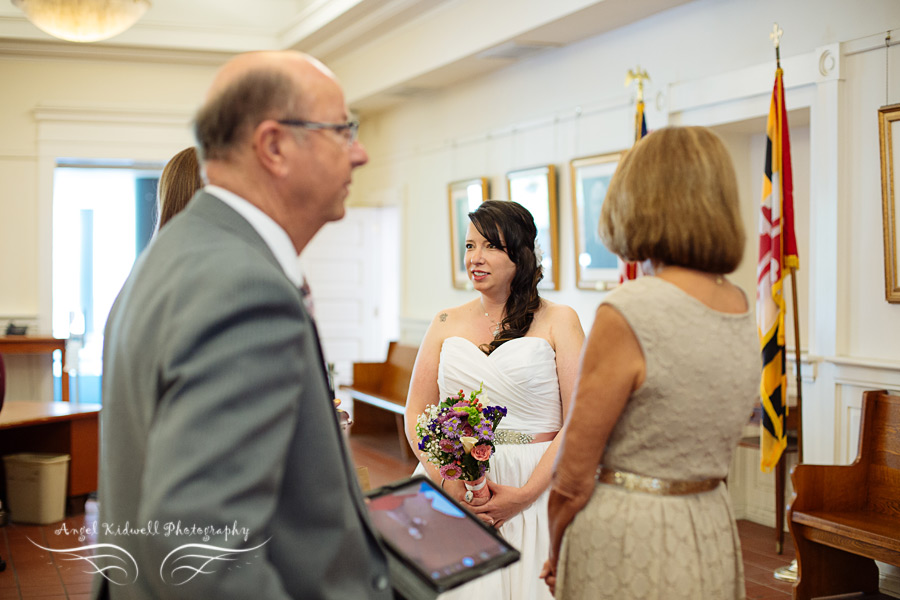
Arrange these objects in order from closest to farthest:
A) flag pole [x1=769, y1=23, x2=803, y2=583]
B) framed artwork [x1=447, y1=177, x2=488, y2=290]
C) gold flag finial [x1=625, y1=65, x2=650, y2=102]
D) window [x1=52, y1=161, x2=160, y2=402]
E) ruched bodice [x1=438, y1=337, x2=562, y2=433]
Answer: ruched bodice [x1=438, y1=337, x2=562, y2=433]
flag pole [x1=769, y1=23, x2=803, y2=583]
gold flag finial [x1=625, y1=65, x2=650, y2=102]
framed artwork [x1=447, y1=177, x2=488, y2=290]
window [x1=52, y1=161, x2=160, y2=402]

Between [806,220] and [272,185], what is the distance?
521cm

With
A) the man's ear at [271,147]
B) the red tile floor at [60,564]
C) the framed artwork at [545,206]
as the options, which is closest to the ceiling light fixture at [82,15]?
the framed artwork at [545,206]

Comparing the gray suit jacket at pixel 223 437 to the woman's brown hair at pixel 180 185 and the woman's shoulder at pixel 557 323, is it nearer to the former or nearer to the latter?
the woman's brown hair at pixel 180 185

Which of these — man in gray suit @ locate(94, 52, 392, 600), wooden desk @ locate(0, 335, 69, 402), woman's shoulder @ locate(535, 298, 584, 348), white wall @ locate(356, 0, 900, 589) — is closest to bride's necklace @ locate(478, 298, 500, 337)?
woman's shoulder @ locate(535, 298, 584, 348)

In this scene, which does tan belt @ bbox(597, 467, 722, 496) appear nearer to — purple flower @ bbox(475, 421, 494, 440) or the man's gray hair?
purple flower @ bbox(475, 421, 494, 440)

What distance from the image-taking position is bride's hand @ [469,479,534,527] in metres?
2.80

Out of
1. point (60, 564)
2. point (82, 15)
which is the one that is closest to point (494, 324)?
point (60, 564)

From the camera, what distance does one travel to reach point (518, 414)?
301 cm

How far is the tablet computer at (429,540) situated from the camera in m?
1.33

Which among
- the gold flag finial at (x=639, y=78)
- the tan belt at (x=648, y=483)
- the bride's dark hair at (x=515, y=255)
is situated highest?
the gold flag finial at (x=639, y=78)

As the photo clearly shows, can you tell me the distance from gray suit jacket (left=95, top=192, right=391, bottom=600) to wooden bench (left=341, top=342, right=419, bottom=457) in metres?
7.47

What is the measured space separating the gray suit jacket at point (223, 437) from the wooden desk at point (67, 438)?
5.60 metres

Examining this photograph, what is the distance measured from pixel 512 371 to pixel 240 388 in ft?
6.43

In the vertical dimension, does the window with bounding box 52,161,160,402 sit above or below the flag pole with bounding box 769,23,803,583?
above
